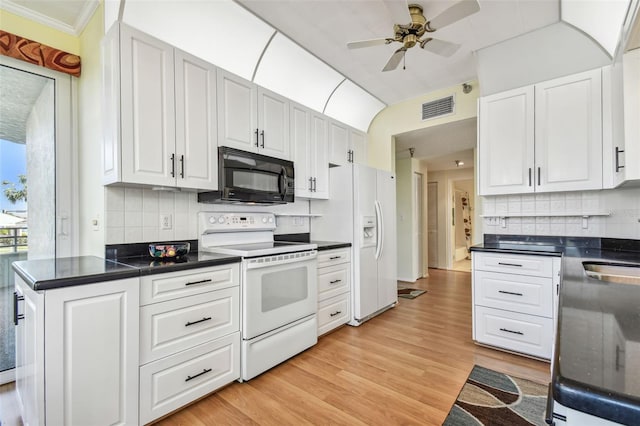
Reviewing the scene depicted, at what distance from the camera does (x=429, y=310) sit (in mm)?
3803

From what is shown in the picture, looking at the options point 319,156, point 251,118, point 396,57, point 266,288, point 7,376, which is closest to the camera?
point 7,376

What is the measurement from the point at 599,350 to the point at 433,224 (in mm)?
6933

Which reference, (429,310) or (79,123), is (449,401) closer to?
(429,310)

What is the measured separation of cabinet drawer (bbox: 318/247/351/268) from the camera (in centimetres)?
299

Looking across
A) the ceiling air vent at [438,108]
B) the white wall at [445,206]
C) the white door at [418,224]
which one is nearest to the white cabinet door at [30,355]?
the ceiling air vent at [438,108]

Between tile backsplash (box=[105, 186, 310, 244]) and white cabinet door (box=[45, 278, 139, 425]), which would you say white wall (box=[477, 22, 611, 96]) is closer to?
tile backsplash (box=[105, 186, 310, 244])

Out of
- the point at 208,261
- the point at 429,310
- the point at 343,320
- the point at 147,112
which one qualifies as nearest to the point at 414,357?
the point at 343,320

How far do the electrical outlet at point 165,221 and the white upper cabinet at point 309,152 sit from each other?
1.25 m

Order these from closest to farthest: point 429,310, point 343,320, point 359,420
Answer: point 359,420 → point 343,320 → point 429,310

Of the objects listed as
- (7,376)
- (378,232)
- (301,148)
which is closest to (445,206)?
(378,232)

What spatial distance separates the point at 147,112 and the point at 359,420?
238 cm

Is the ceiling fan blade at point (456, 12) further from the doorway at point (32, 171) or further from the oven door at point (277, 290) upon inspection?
the doorway at point (32, 171)

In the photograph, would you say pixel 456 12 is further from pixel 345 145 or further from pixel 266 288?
pixel 266 288

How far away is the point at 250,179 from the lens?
2.57 m
